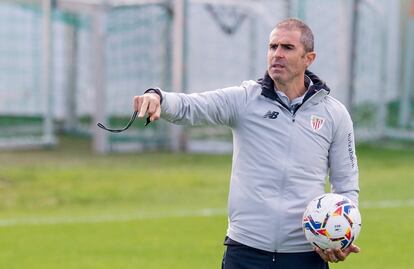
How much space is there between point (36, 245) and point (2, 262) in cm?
116

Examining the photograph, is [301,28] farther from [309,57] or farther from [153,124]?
[153,124]

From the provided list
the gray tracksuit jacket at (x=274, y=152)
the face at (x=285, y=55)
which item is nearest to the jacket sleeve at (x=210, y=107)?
the gray tracksuit jacket at (x=274, y=152)

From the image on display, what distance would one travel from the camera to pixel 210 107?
19.4 ft

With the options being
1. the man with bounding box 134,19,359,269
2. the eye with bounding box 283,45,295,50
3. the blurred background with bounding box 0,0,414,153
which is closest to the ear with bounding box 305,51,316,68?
the man with bounding box 134,19,359,269

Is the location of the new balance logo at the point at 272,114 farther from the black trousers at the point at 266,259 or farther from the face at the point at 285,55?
the black trousers at the point at 266,259

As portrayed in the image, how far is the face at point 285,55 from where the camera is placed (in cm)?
582

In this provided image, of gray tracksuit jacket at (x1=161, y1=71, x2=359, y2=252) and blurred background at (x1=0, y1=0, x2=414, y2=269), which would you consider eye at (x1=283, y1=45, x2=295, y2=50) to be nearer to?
gray tracksuit jacket at (x1=161, y1=71, x2=359, y2=252)

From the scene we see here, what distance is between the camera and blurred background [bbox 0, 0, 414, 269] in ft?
41.9

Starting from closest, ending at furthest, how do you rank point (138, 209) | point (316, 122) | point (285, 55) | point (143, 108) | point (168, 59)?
1. point (143, 108)
2. point (285, 55)
3. point (316, 122)
4. point (138, 209)
5. point (168, 59)

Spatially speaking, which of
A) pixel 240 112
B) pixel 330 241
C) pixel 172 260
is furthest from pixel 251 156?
pixel 172 260

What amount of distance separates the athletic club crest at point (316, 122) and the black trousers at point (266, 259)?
70 cm

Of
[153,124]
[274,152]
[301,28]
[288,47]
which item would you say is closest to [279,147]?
[274,152]

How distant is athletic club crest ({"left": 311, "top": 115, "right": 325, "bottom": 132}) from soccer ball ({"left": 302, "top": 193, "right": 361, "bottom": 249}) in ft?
1.23

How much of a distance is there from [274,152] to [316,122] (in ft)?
0.95
